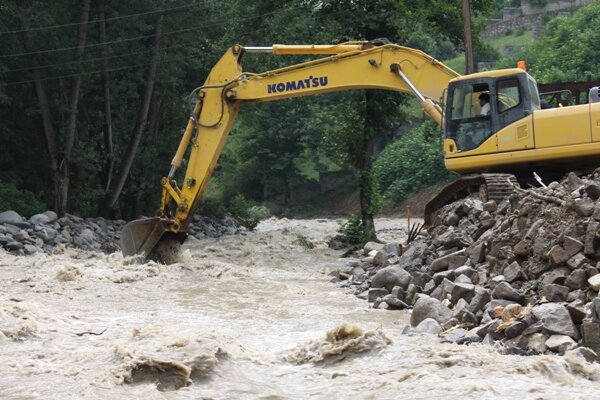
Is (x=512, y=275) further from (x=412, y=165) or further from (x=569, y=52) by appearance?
(x=412, y=165)

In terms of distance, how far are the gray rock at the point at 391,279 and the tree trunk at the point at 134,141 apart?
50.5 ft

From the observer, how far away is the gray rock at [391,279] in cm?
1440

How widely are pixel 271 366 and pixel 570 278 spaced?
3.59 m

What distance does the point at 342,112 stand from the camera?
26.8 m

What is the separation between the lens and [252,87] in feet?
62.9

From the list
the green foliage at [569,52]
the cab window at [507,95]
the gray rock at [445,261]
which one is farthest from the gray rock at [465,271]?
the green foliage at [569,52]

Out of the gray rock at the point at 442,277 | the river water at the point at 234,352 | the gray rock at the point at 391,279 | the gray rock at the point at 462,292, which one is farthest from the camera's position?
the gray rock at the point at 391,279

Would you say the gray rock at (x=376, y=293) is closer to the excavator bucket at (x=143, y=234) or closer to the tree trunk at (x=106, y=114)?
the excavator bucket at (x=143, y=234)

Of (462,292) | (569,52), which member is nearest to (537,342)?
(462,292)

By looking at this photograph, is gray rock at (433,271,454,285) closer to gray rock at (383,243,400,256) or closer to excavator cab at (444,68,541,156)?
excavator cab at (444,68,541,156)

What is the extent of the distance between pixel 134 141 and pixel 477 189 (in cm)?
1463

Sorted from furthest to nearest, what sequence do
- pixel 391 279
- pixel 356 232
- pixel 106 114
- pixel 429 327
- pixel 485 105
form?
pixel 106 114
pixel 356 232
pixel 485 105
pixel 391 279
pixel 429 327

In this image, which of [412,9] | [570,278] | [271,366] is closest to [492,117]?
[570,278]

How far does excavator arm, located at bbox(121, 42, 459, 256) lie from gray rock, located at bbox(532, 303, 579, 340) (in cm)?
886
